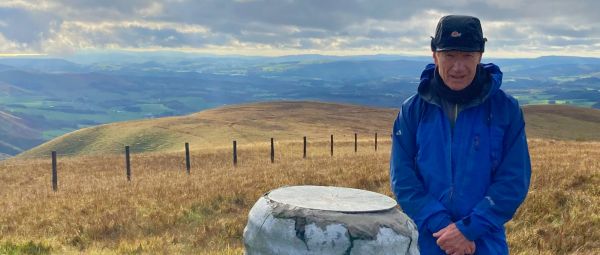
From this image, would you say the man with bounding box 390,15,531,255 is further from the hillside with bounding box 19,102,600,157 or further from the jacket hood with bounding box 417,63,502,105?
the hillside with bounding box 19,102,600,157

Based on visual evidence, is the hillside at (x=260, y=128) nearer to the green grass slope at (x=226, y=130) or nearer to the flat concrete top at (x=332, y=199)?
the green grass slope at (x=226, y=130)

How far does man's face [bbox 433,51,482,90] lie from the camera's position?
354cm

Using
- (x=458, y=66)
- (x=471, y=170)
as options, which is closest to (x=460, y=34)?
(x=458, y=66)

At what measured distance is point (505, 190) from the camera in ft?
11.4

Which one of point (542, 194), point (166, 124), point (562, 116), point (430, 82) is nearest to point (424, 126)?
point (430, 82)

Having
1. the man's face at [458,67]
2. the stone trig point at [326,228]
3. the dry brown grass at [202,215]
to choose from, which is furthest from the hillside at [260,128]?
the stone trig point at [326,228]

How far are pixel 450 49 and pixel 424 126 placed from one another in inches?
22.5

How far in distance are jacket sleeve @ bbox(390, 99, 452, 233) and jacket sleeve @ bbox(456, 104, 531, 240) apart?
182 millimetres

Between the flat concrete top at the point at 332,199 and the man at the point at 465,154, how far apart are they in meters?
0.41

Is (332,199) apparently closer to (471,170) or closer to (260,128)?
(471,170)

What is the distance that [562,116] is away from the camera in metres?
89.5

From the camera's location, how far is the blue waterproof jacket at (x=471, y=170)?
11.5ft

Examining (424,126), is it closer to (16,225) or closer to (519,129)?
(519,129)

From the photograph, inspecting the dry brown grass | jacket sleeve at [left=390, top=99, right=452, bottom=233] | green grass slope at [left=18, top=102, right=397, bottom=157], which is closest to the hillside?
green grass slope at [left=18, top=102, right=397, bottom=157]
